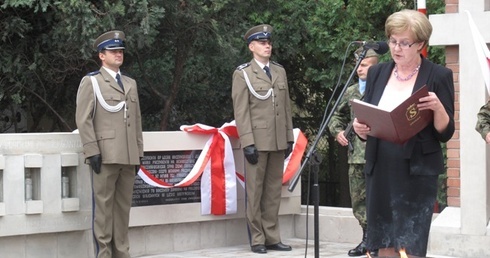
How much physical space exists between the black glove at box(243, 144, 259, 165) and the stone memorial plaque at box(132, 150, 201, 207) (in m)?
0.61

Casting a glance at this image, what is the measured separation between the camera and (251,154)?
10.5m

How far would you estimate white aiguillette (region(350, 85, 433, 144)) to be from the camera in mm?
5059

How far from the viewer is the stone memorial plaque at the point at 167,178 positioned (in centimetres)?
1037

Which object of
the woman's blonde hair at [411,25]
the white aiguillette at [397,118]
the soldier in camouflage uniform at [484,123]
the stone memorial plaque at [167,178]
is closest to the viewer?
the white aiguillette at [397,118]

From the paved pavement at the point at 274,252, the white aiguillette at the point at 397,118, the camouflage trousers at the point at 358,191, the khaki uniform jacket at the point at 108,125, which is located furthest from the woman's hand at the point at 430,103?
the paved pavement at the point at 274,252

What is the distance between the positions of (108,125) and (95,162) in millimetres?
381

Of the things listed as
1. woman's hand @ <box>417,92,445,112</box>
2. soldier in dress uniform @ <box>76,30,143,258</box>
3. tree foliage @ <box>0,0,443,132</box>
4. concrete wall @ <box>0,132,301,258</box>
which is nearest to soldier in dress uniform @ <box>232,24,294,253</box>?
concrete wall @ <box>0,132,301,258</box>

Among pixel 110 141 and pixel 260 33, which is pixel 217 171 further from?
pixel 110 141

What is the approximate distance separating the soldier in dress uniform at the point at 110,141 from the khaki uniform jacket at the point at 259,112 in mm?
1328

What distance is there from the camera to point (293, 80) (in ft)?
57.2

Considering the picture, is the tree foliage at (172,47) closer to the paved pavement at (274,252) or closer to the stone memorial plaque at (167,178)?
the stone memorial plaque at (167,178)

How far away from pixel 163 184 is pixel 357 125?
209 inches

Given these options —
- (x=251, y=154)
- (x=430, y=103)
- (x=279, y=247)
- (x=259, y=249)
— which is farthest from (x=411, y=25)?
(x=279, y=247)

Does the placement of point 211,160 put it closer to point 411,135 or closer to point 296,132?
point 296,132
